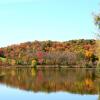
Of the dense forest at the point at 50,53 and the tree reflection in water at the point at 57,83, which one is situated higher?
the dense forest at the point at 50,53

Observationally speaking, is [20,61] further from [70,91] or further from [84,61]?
[70,91]

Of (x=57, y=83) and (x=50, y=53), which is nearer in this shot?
(x=57, y=83)

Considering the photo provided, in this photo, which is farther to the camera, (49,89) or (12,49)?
(12,49)

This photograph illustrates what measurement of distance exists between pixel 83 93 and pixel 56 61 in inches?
2425

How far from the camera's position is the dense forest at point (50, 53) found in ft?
295

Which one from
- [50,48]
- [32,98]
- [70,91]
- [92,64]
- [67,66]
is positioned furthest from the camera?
[50,48]

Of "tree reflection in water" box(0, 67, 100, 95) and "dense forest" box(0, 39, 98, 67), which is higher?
"dense forest" box(0, 39, 98, 67)

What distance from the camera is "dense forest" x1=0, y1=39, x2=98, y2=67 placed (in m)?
89.9

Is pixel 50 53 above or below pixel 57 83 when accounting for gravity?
above

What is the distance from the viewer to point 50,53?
3927 inches

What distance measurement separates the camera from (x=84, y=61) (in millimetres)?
87125

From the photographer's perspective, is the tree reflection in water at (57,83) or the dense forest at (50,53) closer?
the tree reflection in water at (57,83)

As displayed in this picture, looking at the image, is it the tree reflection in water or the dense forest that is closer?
the tree reflection in water

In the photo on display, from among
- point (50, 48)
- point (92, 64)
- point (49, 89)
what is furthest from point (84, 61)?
point (49, 89)
